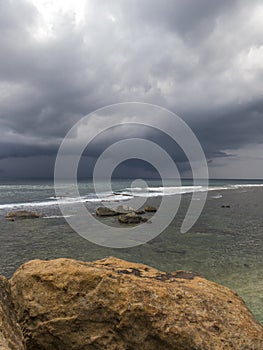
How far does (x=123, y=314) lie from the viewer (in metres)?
4.72

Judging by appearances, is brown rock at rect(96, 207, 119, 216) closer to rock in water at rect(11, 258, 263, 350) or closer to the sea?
the sea

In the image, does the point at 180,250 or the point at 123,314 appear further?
the point at 180,250

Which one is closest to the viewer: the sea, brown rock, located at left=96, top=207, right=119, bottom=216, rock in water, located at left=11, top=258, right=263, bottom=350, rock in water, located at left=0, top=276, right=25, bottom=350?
rock in water, located at left=0, top=276, right=25, bottom=350

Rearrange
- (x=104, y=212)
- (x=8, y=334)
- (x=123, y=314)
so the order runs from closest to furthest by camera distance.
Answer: (x=8, y=334), (x=123, y=314), (x=104, y=212)

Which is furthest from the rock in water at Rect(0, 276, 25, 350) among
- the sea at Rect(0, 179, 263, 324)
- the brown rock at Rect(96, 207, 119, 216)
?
the brown rock at Rect(96, 207, 119, 216)

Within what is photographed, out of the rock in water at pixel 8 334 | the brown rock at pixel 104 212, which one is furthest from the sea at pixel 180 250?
the rock in water at pixel 8 334

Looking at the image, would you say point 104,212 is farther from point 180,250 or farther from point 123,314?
point 123,314

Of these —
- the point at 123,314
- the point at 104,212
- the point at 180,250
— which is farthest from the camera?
the point at 104,212

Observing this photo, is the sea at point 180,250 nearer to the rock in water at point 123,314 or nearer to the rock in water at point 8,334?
the rock in water at point 123,314

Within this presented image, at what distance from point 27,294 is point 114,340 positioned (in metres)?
1.94

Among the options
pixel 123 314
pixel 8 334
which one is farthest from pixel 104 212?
pixel 8 334

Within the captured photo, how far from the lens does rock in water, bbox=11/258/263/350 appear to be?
4.54 metres

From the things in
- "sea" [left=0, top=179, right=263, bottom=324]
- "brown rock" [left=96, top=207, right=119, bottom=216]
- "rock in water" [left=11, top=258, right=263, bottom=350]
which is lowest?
"sea" [left=0, top=179, right=263, bottom=324]

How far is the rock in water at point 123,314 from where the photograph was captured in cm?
454
